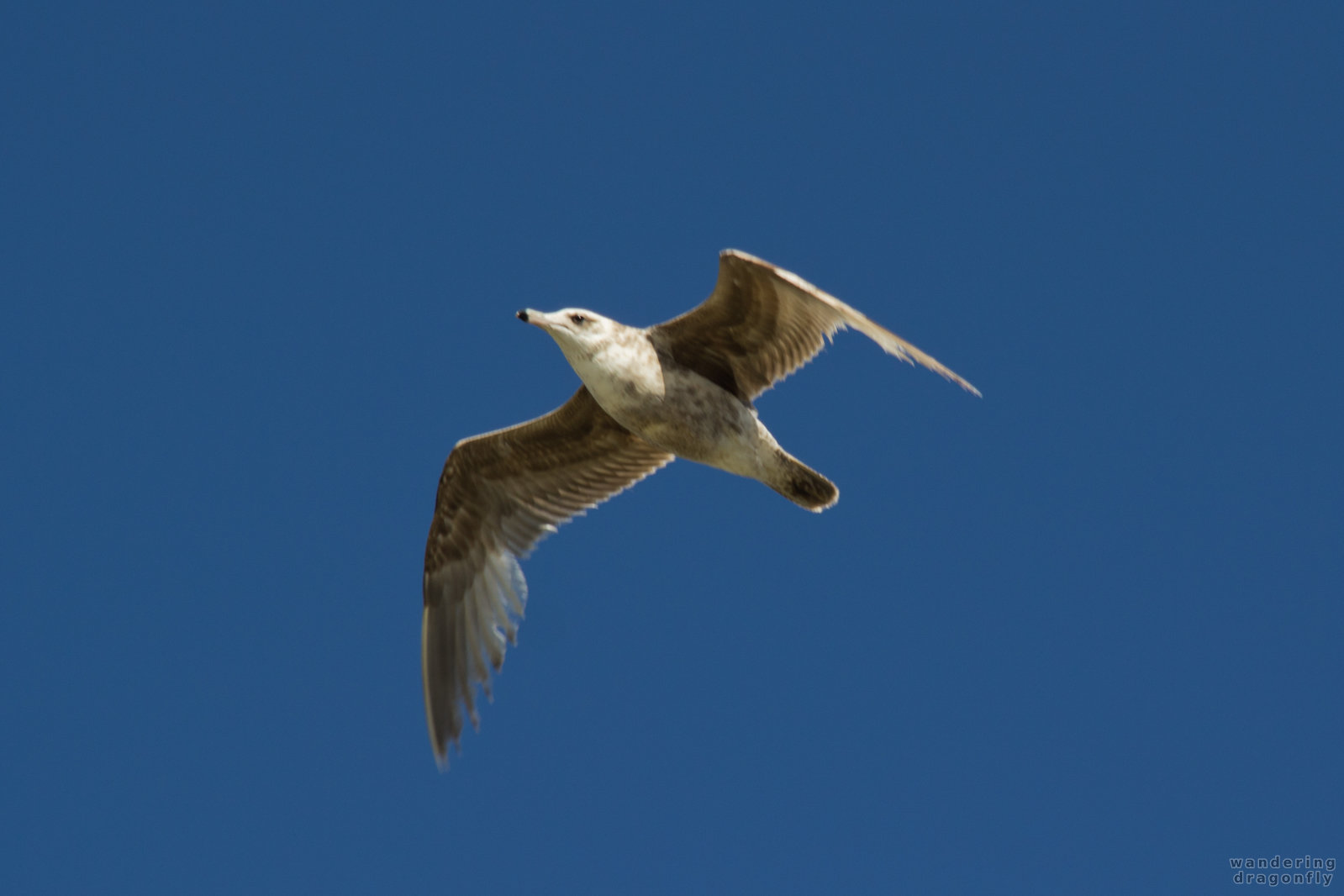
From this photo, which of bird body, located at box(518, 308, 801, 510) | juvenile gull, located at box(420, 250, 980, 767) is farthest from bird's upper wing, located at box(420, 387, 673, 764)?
bird body, located at box(518, 308, 801, 510)

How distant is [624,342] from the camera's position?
10211 mm

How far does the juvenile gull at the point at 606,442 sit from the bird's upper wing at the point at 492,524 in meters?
0.01

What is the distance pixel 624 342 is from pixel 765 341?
1.09 m

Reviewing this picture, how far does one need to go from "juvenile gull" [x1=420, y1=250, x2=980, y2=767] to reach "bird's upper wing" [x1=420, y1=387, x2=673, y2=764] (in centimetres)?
1

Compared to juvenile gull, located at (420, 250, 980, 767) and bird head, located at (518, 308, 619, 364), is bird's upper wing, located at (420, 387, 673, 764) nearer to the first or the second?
juvenile gull, located at (420, 250, 980, 767)

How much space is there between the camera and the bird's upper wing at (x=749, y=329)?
991cm

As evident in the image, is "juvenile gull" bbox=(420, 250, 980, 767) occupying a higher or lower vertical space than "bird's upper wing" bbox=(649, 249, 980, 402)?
lower

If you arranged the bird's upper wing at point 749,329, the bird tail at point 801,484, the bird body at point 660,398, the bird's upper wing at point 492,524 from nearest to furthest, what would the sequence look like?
the bird's upper wing at point 749,329 < the bird body at point 660,398 < the bird tail at point 801,484 < the bird's upper wing at point 492,524

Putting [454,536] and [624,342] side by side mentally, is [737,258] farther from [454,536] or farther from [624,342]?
[454,536]

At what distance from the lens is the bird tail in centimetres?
1073

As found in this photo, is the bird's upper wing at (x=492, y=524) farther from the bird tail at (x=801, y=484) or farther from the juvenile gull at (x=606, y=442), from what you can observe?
the bird tail at (x=801, y=484)

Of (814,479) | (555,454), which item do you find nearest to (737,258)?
(814,479)

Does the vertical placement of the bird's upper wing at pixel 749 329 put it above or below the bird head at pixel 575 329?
above

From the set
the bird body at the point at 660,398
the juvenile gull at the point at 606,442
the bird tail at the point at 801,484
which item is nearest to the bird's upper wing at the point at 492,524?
the juvenile gull at the point at 606,442
